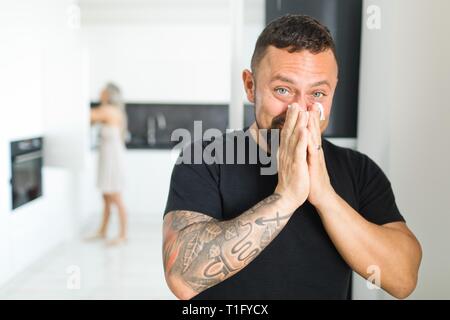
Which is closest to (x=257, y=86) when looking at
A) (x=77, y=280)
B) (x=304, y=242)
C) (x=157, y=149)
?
(x=304, y=242)

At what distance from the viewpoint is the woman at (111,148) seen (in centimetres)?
403

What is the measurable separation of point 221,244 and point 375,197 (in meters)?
0.40

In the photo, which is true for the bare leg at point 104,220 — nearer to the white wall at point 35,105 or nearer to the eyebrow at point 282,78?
the white wall at point 35,105

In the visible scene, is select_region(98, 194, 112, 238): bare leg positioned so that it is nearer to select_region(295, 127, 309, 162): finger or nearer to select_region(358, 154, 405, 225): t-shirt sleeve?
select_region(358, 154, 405, 225): t-shirt sleeve

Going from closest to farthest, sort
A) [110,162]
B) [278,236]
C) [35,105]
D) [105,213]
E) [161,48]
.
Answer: [278,236], [35,105], [110,162], [105,213], [161,48]

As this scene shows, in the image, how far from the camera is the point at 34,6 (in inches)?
121

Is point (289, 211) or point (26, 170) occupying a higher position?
point (289, 211)

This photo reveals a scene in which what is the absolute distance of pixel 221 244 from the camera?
0.92 metres

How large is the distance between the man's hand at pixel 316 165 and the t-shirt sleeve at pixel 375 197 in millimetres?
179

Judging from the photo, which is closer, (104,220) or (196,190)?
(196,190)

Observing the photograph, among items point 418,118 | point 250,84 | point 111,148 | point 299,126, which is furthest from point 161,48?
point 299,126

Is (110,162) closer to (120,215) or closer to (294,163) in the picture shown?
(120,215)

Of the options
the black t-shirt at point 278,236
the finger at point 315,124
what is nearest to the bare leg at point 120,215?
the black t-shirt at point 278,236
